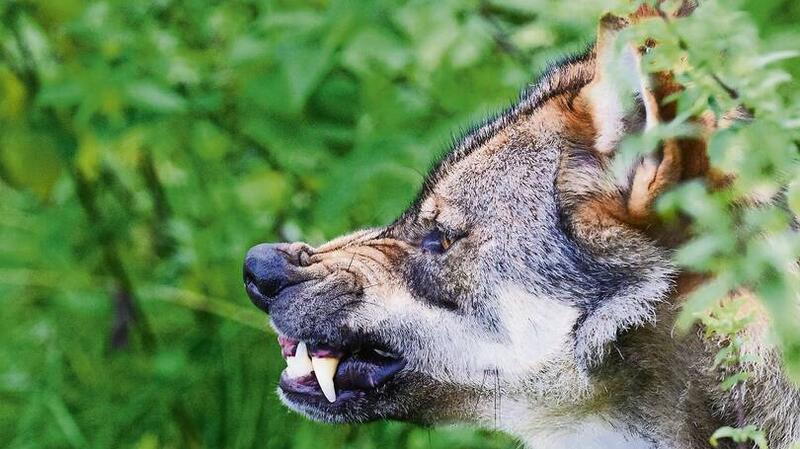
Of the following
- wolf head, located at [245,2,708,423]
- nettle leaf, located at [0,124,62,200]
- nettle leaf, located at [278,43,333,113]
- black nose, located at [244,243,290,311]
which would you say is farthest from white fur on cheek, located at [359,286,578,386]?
nettle leaf, located at [0,124,62,200]

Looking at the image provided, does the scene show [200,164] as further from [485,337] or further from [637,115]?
[637,115]

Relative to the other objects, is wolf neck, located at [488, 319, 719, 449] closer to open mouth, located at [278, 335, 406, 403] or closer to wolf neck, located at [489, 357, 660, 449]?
wolf neck, located at [489, 357, 660, 449]

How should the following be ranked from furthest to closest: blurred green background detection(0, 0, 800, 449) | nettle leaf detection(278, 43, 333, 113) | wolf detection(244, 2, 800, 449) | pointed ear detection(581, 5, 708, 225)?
blurred green background detection(0, 0, 800, 449) < nettle leaf detection(278, 43, 333, 113) < wolf detection(244, 2, 800, 449) < pointed ear detection(581, 5, 708, 225)

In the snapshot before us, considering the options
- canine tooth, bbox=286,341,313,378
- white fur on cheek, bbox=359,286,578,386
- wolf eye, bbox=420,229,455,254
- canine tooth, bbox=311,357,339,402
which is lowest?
white fur on cheek, bbox=359,286,578,386

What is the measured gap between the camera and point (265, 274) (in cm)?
316


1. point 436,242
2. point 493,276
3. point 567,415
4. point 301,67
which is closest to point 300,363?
point 436,242

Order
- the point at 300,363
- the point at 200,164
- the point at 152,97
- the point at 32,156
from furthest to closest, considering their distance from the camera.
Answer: the point at 200,164 → the point at 32,156 → the point at 152,97 → the point at 300,363

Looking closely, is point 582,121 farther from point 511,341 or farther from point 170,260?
point 170,260

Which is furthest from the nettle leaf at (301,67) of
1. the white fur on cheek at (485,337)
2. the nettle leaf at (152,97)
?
the white fur on cheek at (485,337)

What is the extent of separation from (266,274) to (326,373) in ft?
0.92

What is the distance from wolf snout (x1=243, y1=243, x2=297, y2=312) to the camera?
10.4 feet

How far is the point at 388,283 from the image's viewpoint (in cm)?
311

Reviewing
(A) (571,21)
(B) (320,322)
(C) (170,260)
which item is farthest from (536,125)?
(C) (170,260)

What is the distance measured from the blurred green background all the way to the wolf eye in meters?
0.96
